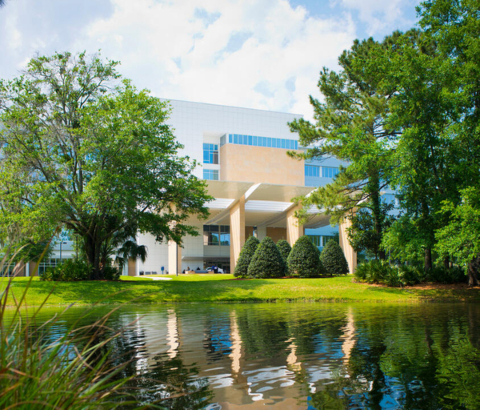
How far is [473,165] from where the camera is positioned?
20031 mm

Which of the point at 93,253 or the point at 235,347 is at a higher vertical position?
the point at 93,253

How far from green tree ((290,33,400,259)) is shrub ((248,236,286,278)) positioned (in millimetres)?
4344

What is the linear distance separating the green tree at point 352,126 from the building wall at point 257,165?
90.6ft

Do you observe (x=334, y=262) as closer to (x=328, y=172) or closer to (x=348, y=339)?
(x=348, y=339)

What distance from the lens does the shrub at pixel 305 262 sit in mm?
28969

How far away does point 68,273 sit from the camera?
978 inches

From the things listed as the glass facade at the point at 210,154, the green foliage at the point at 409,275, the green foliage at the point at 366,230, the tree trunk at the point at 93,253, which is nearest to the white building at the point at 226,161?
the glass facade at the point at 210,154

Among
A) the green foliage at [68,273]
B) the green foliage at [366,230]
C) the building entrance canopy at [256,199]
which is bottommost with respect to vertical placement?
the green foliage at [68,273]

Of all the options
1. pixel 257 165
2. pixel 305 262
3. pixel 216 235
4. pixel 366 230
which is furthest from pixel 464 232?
pixel 216 235

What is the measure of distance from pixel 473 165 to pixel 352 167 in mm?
5651

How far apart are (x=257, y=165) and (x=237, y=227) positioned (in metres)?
18.6

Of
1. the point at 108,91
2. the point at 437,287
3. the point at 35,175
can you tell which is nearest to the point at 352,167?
the point at 437,287

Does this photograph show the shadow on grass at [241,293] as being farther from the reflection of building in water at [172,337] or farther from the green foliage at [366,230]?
the reflection of building in water at [172,337]

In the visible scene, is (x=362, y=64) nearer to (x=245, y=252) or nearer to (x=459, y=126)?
(x=459, y=126)
